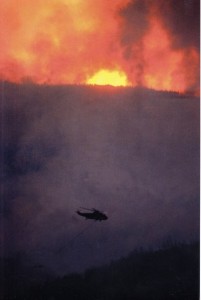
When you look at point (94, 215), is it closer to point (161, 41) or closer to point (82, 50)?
point (82, 50)

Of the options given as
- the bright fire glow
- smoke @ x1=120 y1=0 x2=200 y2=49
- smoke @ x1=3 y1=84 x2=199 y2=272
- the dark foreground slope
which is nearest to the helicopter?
smoke @ x1=3 y1=84 x2=199 y2=272

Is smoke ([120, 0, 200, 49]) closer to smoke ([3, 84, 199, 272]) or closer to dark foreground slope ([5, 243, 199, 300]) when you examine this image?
smoke ([3, 84, 199, 272])

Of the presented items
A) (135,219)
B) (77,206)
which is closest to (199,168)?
(135,219)

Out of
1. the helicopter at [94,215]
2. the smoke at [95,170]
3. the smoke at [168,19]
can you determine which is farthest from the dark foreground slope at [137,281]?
the smoke at [168,19]

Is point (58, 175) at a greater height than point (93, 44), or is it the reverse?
point (93, 44)

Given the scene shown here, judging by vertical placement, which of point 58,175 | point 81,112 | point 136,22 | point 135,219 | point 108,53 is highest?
point 136,22

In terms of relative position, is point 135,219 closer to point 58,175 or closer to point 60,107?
point 58,175
